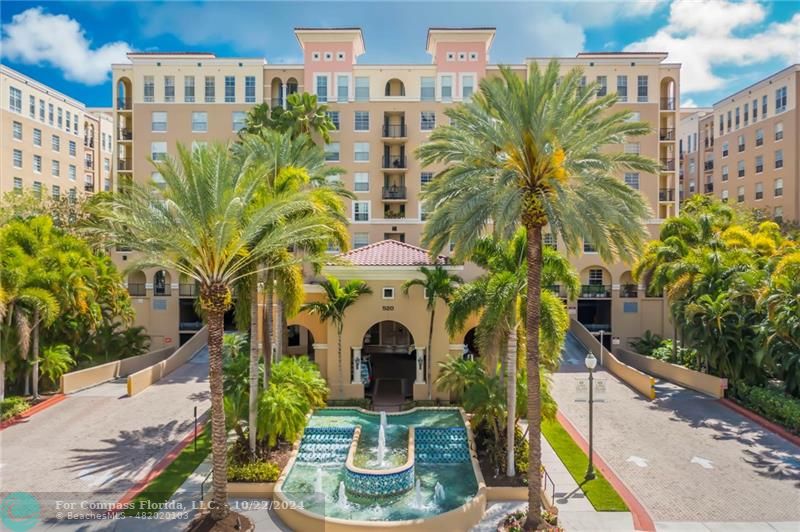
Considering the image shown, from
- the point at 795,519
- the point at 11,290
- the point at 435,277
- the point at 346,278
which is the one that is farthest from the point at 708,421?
the point at 11,290

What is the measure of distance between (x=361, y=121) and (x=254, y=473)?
34559 mm

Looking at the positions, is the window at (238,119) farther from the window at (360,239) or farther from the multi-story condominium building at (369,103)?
the window at (360,239)

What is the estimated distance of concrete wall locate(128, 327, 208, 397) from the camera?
26953 mm

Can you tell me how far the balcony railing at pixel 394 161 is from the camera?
45.2 m

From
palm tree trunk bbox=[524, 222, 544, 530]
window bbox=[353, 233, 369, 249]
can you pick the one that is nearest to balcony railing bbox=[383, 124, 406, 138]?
window bbox=[353, 233, 369, 249]

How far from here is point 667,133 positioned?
46.1m

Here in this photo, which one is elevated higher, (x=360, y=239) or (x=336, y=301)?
(x=360, y=239)

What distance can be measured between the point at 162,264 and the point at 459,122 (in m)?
9.14

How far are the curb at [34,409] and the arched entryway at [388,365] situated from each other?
14.7m

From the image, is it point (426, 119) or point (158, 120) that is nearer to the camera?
point (426, 119)

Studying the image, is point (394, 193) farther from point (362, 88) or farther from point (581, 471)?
point (581, 471)

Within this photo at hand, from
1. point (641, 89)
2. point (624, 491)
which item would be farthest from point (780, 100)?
point (624, 491)

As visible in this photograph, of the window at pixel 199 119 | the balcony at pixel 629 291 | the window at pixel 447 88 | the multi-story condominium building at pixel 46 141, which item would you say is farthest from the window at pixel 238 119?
the balcony at pixel 629 291

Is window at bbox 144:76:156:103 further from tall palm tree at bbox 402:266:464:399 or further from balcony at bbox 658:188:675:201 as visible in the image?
balcony at bbox 658:188:675:201
